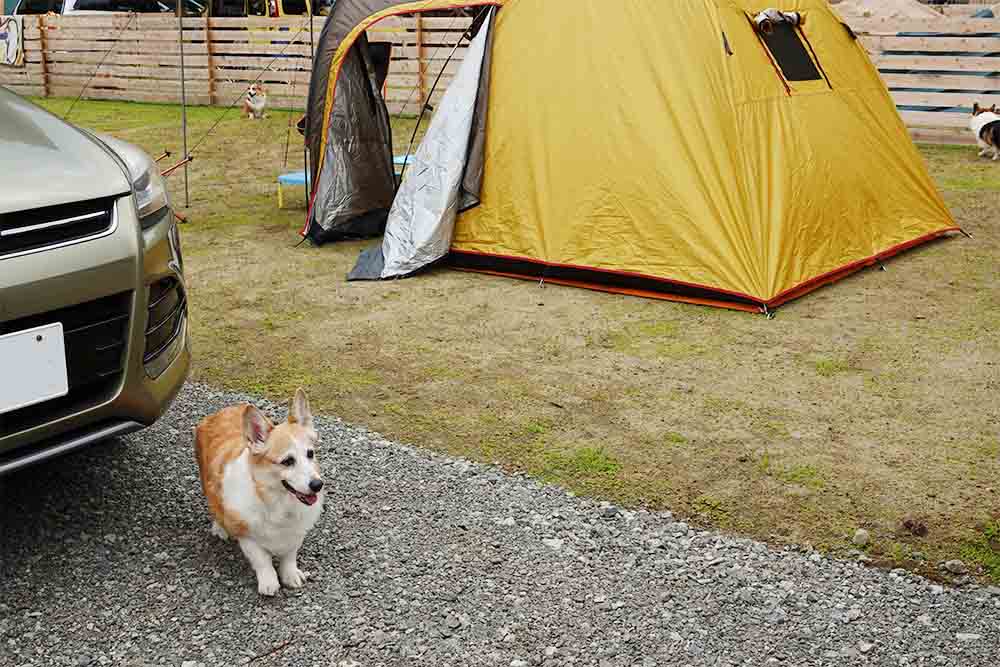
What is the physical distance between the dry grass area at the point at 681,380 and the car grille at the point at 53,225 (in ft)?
5.53

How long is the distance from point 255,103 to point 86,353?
12.6m

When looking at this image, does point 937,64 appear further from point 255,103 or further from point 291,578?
point 291,578

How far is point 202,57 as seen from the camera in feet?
56.3

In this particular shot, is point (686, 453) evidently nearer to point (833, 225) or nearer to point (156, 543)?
point (156, 543)

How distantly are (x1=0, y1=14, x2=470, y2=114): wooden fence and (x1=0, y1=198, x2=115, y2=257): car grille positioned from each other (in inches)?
462

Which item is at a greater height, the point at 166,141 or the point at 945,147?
the point at 945,147

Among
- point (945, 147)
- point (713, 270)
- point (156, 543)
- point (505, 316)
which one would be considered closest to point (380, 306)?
point (505, 316)

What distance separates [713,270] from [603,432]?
7.03ft

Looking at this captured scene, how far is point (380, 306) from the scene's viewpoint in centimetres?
627

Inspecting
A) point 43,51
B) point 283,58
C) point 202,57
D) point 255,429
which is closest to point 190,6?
point 43,51

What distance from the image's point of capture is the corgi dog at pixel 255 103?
14688 mm

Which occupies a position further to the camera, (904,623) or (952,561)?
(952,561)

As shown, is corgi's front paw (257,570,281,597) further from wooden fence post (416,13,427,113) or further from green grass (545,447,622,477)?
wooden fence post (416,13,427,113)

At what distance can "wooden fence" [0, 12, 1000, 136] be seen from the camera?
11633 mm
